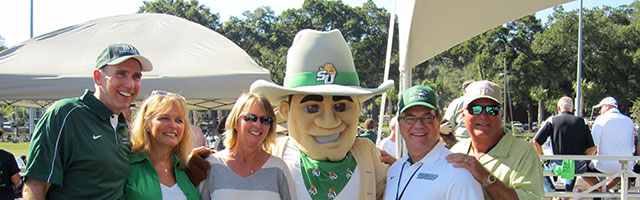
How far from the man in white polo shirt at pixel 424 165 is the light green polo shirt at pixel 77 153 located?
1464mm

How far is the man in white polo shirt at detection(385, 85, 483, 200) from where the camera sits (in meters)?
2.17

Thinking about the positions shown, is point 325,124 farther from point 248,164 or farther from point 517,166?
point 517,166

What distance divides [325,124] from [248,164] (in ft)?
2.02

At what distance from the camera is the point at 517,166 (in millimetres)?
2516

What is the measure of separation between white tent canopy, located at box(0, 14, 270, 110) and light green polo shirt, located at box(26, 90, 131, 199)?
3.34 metres

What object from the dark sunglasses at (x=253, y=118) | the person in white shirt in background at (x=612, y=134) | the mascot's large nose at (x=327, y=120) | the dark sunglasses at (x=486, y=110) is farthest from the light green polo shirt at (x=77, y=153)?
the person in white shirt in background at (x=612, y=134)

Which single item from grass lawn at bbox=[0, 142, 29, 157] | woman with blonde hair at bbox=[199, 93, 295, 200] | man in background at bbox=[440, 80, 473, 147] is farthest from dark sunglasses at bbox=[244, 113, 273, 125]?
grass lawn at bbox=[0, 142, 29, 157]

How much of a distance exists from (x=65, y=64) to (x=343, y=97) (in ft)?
13.9

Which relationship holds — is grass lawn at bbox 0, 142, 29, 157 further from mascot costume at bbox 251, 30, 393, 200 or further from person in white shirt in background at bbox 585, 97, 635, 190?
person in white shirt in background at bbox 585, 97, 635, 190

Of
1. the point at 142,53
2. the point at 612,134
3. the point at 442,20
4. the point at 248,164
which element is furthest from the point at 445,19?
the point at 142,53

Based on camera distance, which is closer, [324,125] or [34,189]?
[34,189]

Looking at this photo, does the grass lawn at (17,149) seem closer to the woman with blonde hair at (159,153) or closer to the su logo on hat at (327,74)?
the woman with blonde hair at (159,153)

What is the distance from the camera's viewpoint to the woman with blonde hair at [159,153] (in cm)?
258

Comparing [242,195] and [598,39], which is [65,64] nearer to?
[242,195]
